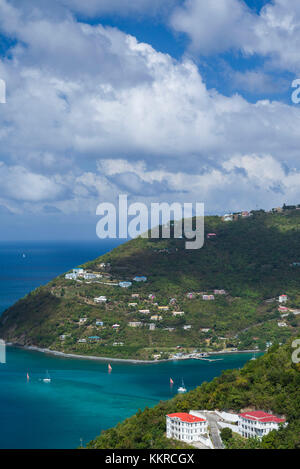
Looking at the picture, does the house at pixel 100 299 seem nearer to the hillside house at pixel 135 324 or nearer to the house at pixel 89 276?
the hillside house at pixel 135 324

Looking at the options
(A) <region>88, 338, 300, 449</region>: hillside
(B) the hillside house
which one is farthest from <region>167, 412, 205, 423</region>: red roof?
(B) the hillside house

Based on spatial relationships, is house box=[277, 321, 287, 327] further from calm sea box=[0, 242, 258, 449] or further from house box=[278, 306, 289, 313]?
calm sea box=[0, 242, 258, 449]

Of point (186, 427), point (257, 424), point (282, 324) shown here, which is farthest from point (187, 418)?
point (282, 324)

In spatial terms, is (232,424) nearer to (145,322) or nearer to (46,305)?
(145,322)

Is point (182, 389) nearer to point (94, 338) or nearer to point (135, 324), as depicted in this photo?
point (94, 338)

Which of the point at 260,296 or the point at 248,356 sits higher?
the point at 260,296
